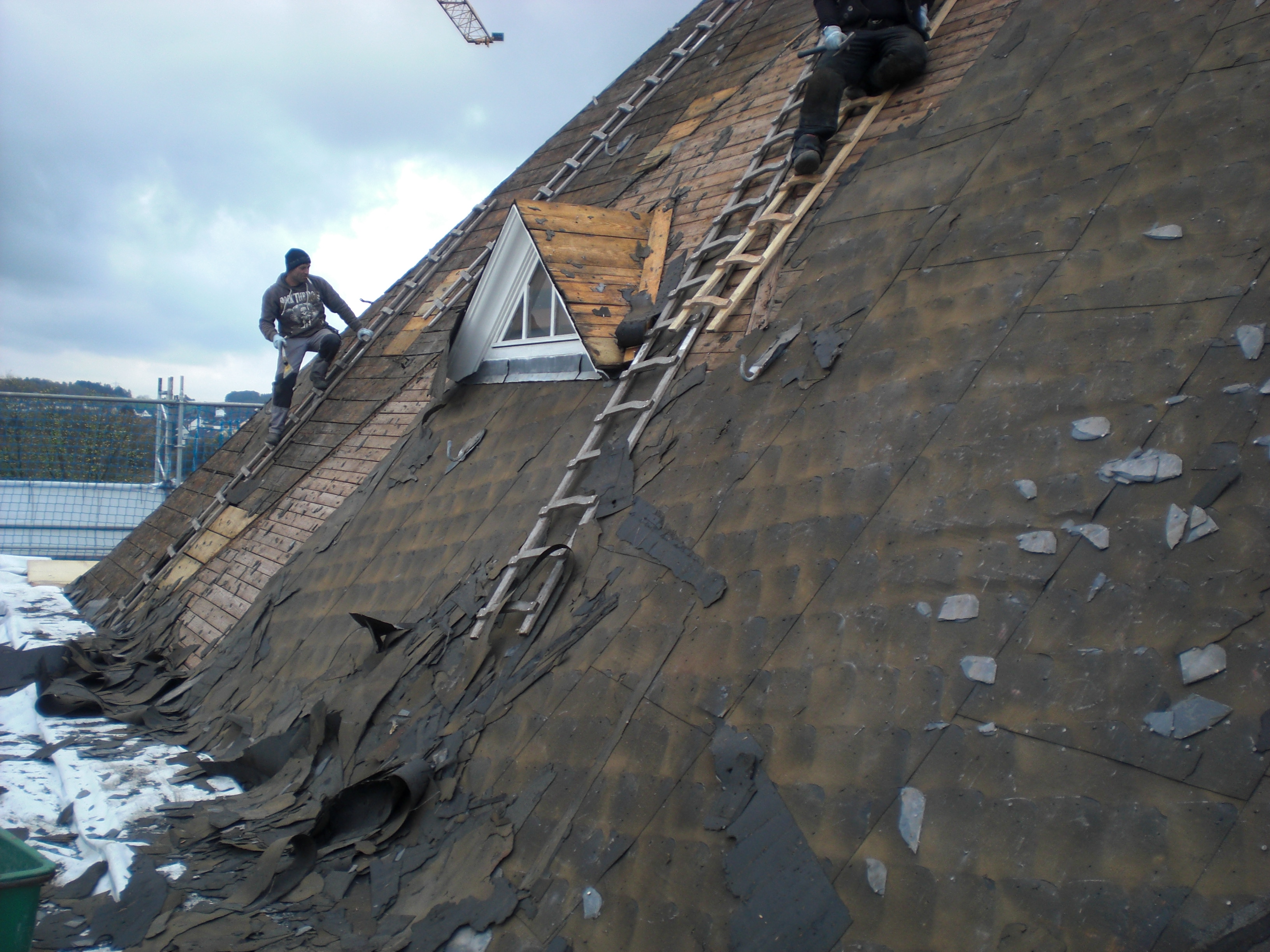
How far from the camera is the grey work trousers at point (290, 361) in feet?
26.7

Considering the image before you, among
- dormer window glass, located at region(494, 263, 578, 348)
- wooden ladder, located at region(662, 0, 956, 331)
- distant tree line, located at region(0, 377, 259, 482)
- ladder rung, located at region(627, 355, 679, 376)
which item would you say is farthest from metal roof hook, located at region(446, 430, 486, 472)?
distant tree line, located at region(0, 377, 259, 482)

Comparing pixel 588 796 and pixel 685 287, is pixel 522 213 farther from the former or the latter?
pixel 588 796

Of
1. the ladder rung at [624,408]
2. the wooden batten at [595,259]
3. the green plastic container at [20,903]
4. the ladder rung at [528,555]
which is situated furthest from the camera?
the wooden batten at [595,259]

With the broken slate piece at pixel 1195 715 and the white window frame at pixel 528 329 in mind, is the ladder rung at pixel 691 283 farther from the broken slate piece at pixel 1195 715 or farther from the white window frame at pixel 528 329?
the broken slate piece at pixel 1195 715

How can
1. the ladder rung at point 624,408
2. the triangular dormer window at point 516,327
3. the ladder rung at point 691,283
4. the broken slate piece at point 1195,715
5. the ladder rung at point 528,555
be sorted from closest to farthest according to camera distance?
1. the broken slate piece at point 1195,715
2. the ladder rung at point 528,555
3. the ladder rung at point 624,408
4. the ladder rung at point 691,283
5. the triangular dormer window at point 516,327

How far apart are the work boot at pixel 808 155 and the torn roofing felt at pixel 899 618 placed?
268mm

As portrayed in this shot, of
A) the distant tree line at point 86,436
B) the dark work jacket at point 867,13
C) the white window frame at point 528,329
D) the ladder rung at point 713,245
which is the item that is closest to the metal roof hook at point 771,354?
the ladder rung at point 713,245

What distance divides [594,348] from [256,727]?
317 centimetres

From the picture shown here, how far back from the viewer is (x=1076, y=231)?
10.7 feet

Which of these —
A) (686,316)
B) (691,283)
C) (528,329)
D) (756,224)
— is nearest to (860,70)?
(756,224)

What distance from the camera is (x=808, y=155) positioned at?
4.86 m

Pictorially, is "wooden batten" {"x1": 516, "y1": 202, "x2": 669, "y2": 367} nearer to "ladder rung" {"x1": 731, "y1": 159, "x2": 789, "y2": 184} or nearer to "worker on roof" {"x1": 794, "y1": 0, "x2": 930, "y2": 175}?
"ladder rung" {"x1": 731, "y1": 159, "x2": 789, "y2": 184}

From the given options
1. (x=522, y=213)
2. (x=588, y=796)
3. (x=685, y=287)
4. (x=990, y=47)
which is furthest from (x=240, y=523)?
(x=990, y=47)

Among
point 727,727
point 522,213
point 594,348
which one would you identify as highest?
point 522,213
